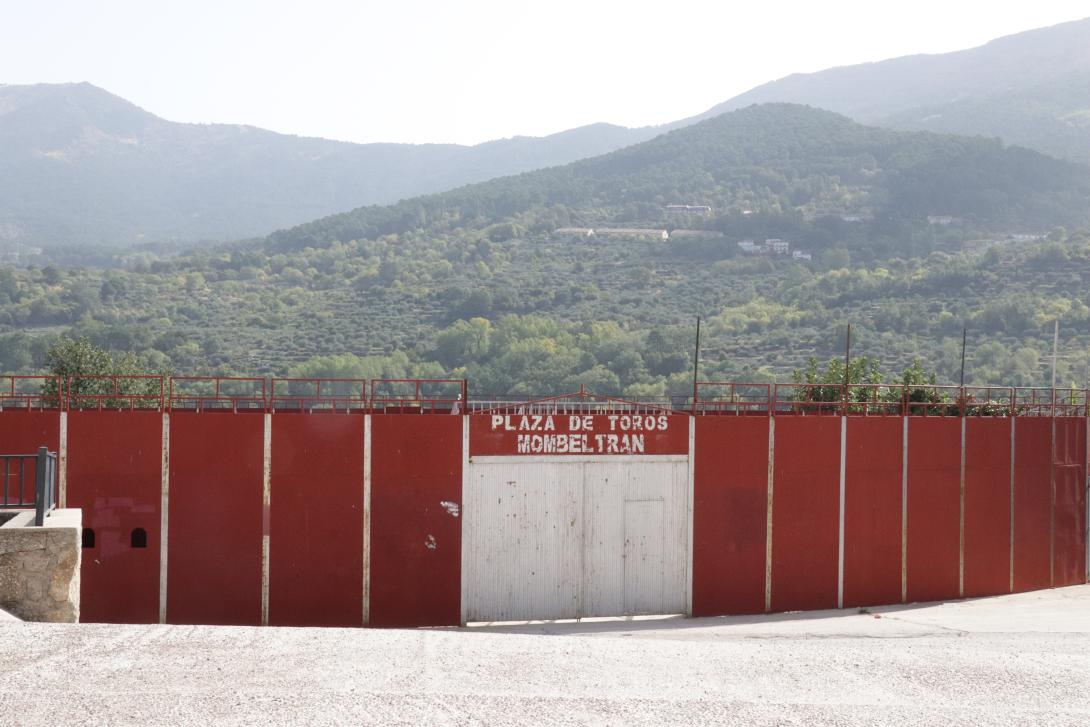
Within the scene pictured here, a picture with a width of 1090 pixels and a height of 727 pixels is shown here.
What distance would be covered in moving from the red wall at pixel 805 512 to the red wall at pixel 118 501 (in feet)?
46.3

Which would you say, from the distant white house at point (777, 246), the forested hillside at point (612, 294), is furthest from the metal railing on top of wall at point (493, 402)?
the distant white house at point (777, 246)

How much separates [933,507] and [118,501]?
1957 cm

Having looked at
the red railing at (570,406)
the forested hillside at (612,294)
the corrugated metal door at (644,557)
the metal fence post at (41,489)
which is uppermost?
the forested hillside at (612,294)

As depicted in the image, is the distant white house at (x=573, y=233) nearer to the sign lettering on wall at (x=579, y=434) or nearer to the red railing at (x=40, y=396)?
the red railing at (x=40, y=396)

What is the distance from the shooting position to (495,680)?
15.0 metres

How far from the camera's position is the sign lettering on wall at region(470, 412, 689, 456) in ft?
88.5

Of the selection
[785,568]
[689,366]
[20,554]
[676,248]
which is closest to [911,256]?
[676,248]

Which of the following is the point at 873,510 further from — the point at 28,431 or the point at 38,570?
the point at 38,570

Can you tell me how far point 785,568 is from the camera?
94.6ft

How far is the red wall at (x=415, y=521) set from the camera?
2625cm

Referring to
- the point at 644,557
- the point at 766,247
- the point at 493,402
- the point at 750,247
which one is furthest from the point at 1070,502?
the point at 766,247

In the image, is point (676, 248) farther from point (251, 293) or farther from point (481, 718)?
point (481, 718)

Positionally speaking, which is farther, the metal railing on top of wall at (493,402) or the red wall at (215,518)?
the metal railing on top of wall at (493,402)

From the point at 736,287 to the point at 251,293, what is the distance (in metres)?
59.8
